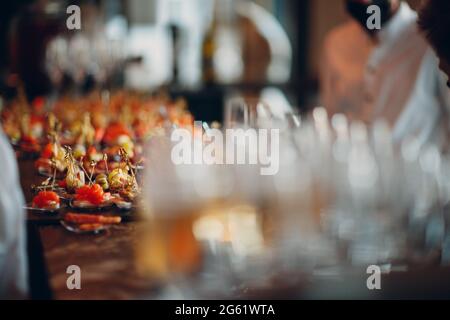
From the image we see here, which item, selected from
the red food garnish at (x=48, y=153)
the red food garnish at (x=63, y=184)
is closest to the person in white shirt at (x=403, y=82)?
the red food garnish at (x=48, y=153)

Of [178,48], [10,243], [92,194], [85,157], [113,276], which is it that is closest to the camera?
[113,276]

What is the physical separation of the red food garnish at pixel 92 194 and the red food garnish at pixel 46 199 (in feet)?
0.13

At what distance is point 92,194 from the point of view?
1329 millimetres

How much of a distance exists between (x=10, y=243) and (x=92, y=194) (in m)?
0.21

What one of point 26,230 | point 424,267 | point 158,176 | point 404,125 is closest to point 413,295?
point 424,267

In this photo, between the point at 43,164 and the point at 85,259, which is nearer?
the point at 85,259

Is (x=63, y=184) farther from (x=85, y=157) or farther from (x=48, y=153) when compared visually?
(x=48, y=153)

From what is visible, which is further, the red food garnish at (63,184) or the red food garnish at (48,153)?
the red food garnish at (48,153)

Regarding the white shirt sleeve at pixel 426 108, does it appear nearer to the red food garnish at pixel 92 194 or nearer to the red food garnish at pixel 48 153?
the red food garnish at pixel 48 153

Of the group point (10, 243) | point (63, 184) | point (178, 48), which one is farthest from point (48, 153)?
point (178, 48)

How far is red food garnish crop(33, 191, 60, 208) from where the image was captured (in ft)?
4.39

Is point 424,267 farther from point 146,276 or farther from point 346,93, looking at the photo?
point 346,93

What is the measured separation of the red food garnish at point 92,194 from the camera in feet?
4.34

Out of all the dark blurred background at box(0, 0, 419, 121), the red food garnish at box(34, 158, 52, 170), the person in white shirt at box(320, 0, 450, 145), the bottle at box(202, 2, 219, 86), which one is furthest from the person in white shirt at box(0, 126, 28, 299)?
the bottle at box(202, 2, 219, 86)
